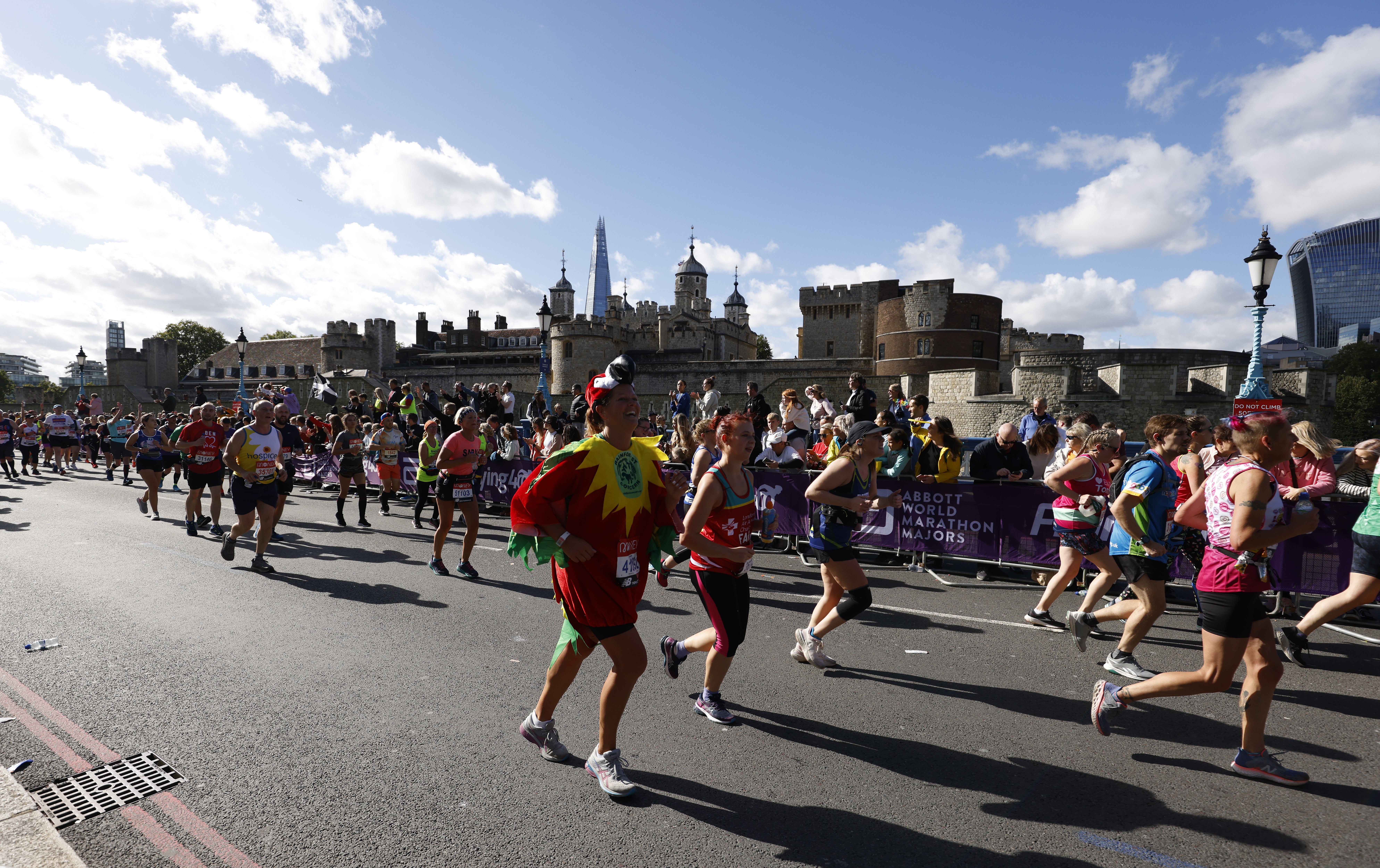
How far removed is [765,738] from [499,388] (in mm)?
24936

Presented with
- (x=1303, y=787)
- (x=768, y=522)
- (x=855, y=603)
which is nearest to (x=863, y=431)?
(x=768, y=522)

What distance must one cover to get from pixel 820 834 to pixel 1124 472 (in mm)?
3721

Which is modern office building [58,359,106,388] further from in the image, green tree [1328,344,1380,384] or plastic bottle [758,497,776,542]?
green tree [1328,344,1380,384]

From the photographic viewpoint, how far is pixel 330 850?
2.95m

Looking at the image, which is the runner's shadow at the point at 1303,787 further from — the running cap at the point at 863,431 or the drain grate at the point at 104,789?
the drain grate at the point at 104,789

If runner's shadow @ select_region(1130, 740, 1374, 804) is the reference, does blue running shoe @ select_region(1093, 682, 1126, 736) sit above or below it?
above

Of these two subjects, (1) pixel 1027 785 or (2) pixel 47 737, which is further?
→ (2) pixel 47 737

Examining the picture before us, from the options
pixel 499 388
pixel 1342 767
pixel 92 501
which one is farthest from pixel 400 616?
pixel 499 388

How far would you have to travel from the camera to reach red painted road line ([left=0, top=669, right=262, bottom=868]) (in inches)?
115

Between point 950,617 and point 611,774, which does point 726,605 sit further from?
point 950,617

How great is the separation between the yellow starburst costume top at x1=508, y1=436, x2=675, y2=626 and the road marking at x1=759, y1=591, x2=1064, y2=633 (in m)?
3.87

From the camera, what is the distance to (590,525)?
11.0 feet

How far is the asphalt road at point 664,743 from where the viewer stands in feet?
9.92

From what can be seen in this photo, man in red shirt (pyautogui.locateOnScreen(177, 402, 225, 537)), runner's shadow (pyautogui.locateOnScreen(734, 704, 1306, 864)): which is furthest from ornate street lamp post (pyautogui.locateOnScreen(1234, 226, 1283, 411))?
man in red shirt (pyautogui.locateOnScreen(177, 402, 225, 537))
